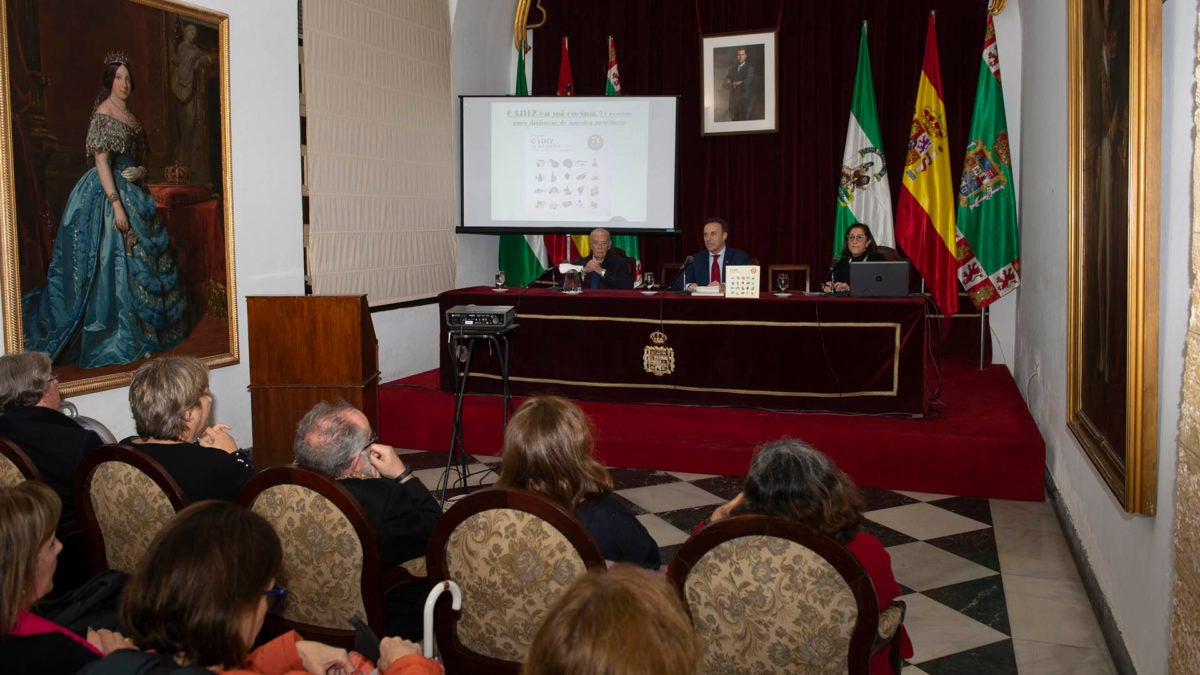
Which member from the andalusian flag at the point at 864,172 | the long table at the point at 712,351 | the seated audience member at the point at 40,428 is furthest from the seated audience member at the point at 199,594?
the andalusian flag at the point at 864,172

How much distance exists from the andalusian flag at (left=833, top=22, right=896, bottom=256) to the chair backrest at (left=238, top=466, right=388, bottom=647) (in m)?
5.78

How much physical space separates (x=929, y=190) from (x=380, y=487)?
5.63m

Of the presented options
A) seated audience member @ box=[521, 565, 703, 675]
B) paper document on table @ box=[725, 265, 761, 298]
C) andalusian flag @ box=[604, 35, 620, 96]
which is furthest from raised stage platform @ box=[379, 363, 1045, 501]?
andalusian flag @ box=[604, 35, 620, 96]

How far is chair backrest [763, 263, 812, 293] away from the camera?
7.32 meters

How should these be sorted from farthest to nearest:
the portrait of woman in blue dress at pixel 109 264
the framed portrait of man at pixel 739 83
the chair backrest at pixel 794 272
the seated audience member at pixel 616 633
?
the framed portrait of man at pixel 739 83
the chair backrest at pixel 794 272
the portrait of woman in blue dress at pixel 109 264
the seated audience member at pixel 616 633

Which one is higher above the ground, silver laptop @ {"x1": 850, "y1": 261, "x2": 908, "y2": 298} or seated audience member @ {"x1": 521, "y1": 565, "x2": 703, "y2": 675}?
silver laptop @ {"x1": 850, "y1": 261, "x2": 908, "y2": 298}

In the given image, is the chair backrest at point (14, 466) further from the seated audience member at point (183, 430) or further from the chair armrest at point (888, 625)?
the chair armrest at point (888, 625)

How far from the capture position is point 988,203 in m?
6.65

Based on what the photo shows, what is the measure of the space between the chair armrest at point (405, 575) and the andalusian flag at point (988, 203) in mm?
5400

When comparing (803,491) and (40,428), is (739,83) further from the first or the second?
(803,491)

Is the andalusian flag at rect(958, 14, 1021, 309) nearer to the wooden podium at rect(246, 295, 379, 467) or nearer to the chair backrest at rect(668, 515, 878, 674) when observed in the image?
the wooden podium at rect(246, 295, 379, 467)

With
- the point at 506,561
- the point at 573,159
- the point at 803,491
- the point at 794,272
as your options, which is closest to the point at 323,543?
the point at 506,561

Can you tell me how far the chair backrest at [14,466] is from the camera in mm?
2379

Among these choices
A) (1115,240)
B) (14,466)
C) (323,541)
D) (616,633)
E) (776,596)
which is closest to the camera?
(616,633)
